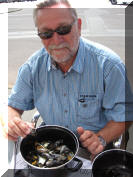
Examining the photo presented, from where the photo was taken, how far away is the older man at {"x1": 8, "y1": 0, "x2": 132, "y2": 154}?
1.31 metres

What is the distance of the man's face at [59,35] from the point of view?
1.29 metres

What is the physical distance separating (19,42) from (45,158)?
19.6 feet

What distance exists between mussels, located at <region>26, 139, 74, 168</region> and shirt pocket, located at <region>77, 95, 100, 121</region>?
1.00ft

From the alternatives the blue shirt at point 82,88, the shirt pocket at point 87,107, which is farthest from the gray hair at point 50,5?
the shirt pocket at point 87,107

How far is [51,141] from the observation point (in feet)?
3.89

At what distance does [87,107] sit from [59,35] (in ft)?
1.55

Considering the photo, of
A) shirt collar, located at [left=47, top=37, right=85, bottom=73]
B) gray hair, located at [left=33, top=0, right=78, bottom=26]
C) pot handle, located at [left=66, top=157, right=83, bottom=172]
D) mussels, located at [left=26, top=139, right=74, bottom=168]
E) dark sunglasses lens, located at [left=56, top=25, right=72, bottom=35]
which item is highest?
gray hair, located at [left=33, top=0, right=78, bottom=26]

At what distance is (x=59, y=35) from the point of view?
132 centimetres

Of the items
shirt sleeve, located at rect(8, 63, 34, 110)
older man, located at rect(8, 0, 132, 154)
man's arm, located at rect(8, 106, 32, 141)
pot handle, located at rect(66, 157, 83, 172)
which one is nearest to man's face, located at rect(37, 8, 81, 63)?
older man, located at rect(8, 0, 132, 154)

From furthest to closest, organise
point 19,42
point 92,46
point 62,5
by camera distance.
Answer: point 19,42 < point 92,46 < point 62,5

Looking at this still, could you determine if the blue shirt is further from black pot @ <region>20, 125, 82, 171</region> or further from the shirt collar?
black pot @ <region>20, 125, 82, 171</region>

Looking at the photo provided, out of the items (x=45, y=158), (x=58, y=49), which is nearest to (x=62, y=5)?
(x=58, y=49)

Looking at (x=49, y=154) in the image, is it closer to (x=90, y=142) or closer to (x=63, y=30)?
(x=90, y=142)

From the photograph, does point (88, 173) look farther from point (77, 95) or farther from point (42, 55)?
point (42, 55)
